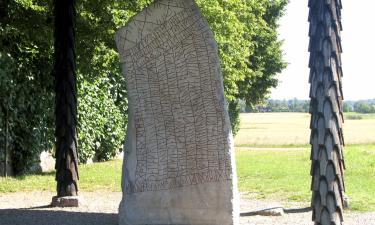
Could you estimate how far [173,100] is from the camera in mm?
8430

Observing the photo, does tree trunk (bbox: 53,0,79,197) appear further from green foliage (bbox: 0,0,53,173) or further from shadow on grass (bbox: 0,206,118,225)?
green foliage (bbox: 0,0,53,173)

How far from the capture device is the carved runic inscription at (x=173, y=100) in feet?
26.9

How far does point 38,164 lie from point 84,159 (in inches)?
124

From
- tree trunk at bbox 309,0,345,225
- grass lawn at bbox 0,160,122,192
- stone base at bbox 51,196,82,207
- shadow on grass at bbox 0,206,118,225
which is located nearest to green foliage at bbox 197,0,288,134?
grass lawn at bbox 0,160,122,192

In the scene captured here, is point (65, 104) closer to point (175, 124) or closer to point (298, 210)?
point (175, 124)

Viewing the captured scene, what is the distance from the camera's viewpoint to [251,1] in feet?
77.8

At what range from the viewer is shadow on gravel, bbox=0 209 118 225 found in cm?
930

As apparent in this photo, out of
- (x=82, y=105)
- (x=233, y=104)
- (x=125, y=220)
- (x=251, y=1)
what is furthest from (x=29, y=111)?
(x=233, y=104)

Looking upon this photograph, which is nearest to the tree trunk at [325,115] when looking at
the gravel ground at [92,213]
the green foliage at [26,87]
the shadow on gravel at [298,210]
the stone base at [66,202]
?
the gravel ground at [92,213]

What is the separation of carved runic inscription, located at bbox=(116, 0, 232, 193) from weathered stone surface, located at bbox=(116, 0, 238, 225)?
13mm

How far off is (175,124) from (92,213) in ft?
8.79

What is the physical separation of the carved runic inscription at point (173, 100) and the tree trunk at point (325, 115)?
8.29 ft

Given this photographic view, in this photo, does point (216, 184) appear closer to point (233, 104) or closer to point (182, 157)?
point (182, 157)

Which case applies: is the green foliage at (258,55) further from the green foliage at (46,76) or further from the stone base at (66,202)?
the stone base at (66,202)
